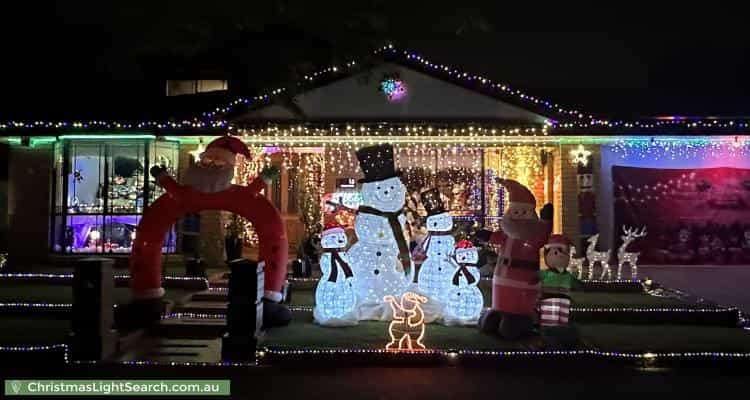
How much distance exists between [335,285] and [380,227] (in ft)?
3.46

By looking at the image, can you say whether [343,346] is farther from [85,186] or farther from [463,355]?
[85,186]

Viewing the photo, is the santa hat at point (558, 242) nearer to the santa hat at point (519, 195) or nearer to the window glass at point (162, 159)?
the santa hat at point (519, 195)

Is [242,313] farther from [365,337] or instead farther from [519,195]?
[519,195]

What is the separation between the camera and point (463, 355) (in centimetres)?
766

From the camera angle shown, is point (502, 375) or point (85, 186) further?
point (85, 186)

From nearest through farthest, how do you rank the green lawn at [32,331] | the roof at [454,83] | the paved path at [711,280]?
the green lawn at [32,331], the paved path at [711,280], the roof at [454,83]

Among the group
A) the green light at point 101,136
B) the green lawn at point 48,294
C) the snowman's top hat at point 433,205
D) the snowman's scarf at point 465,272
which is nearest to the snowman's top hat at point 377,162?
the snowman's top hat at point 433,205

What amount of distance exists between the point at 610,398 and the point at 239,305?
14.0 feet

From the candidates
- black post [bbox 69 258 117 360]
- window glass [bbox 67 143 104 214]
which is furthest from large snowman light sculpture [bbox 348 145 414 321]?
window glass [bbox 67 143 104 214]

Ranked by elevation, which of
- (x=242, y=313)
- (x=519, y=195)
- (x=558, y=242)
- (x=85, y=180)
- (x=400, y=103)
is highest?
(x=400, y=103)

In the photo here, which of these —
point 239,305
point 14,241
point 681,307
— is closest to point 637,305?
point 681,307

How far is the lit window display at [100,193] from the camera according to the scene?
15523mm

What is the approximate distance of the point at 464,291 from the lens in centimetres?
948

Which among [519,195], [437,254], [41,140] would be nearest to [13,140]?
[41,140]
